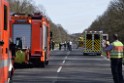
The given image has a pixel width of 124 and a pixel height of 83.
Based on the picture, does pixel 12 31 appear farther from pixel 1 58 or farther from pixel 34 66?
pixel 1 58

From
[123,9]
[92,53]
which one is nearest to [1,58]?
[92,53]

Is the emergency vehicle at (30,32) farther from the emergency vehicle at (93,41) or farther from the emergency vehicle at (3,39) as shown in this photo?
the emergency vehicle at (93,41)

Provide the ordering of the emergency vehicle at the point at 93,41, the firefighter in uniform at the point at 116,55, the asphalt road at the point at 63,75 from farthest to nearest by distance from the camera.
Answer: the emergency vehicle at the point at 93,41 < the asphalt road at the point at 63,75 < the firefighter in uniform at the point at 116,55

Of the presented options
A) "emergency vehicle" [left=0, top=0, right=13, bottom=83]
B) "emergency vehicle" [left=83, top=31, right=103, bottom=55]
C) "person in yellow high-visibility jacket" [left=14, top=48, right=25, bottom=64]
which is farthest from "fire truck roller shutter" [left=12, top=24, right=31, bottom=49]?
"emergency vehicle" [left=83, top=31, right=103, bottom=55]

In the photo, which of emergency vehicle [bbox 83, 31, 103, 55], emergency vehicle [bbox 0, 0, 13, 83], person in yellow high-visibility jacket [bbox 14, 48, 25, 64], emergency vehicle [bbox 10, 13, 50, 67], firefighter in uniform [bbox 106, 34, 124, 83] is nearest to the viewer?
emergency vehicle [bbox 0, 0, 13, 83]

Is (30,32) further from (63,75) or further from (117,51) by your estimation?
(117,51)

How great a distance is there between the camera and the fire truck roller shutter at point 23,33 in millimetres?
29297

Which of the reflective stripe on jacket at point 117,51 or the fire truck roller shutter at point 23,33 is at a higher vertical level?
the fire truck roller shutter at point 23,33

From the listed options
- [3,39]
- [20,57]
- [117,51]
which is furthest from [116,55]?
[20,57]

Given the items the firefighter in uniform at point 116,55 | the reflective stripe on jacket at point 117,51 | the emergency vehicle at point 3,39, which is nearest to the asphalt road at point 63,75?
the firefighter in uniform at point 116,55

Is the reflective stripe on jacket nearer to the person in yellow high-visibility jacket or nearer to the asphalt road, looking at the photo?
the asphalt road

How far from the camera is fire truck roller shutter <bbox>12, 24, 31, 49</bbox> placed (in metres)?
29.3

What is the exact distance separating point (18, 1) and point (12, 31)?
255 ft

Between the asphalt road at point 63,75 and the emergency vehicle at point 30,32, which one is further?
the emergency vehicle at point 30,32
